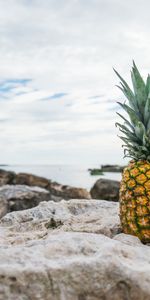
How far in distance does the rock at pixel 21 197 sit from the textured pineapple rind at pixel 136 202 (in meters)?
4.89

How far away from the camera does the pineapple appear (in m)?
4.50

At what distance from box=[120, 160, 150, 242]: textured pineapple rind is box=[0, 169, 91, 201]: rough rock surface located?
8515mm

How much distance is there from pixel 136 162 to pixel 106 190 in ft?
24.9

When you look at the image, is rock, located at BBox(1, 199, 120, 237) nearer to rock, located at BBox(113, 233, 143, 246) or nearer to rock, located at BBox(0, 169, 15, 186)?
rock, located at BBox(113, 233, 143, 246)

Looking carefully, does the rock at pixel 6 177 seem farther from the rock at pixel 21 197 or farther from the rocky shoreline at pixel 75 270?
the rocky shoreline at pixel 75 270

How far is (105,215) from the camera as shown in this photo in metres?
5.88

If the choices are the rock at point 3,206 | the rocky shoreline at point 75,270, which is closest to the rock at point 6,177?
the rock at point 3,206

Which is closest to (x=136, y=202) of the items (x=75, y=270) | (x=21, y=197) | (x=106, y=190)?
(x=75, y=270)

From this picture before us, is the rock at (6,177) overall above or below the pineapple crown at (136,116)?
below

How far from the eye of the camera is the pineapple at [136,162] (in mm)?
4496

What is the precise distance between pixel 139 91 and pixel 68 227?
171 centimetres

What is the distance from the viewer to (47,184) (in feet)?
58.9

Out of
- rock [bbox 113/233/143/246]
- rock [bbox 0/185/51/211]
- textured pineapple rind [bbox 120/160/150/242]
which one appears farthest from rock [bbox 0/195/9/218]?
rock [bbox 113/233/143/246]

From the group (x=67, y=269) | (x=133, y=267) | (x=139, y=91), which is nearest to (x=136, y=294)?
(x=133, y=267)
